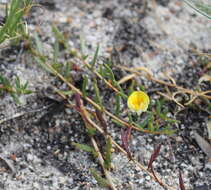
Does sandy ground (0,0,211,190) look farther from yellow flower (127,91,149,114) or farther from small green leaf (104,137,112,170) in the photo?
yellow flower (127,91,149,114)

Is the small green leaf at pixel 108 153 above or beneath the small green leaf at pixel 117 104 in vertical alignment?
beneath

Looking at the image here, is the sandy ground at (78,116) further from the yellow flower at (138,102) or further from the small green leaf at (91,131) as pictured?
the yellow flower at (138,102)

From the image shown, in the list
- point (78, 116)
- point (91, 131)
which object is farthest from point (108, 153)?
point (78, 116)

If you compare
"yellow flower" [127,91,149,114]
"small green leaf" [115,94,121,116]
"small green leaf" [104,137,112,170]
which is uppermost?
"yellow flower" [127,91,149,114]

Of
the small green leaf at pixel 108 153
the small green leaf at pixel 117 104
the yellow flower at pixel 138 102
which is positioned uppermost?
the yellow flower at pixel 138 102

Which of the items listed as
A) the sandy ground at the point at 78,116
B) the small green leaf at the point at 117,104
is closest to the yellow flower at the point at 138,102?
the small green leaf at the point at 117,104

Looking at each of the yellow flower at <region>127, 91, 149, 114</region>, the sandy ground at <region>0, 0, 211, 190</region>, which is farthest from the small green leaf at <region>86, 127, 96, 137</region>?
the yellow flower at <region>127, 91, 149, 114</region>

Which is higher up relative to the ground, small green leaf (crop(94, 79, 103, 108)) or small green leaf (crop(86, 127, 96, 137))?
small green leaf (crop(94, 79, 103, 108))

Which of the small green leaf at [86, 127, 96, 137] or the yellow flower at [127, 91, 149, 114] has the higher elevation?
the yellow flower at [127, 91, 149, 114]

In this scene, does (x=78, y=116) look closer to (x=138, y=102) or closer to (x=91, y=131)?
(x=91, y=131)
